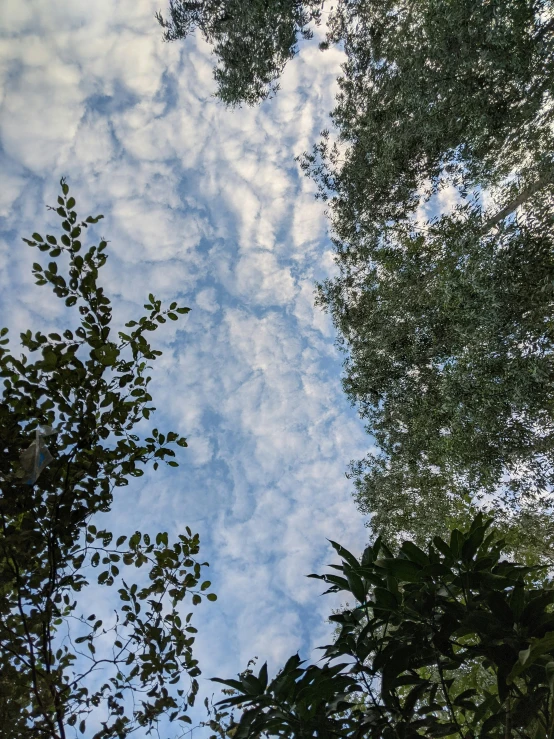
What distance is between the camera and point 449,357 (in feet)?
38.6

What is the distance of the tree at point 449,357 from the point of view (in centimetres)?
920

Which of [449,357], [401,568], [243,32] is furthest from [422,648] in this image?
[243,32]

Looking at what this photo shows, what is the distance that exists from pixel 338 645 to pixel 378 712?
0.39 meters

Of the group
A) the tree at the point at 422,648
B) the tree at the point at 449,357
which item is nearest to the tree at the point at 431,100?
the tree at the point at 449,357

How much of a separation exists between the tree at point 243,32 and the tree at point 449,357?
6.00 m

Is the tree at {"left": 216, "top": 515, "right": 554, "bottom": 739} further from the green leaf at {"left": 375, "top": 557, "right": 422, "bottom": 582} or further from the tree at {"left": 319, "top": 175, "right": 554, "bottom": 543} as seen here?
the tree at {"left": 319, "top": 175, "right": 554, "bottom": 543}

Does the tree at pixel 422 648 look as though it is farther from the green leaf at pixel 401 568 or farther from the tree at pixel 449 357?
the tree at pixel 449 357

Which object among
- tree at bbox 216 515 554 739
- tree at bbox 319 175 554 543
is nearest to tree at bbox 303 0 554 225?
tree at bbox 319 175 554 543

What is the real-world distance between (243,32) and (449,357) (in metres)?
10.9

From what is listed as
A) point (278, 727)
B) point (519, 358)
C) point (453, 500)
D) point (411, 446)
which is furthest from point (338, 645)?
point (453, 500)

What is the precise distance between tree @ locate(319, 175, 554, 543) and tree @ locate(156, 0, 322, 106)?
6.00 m

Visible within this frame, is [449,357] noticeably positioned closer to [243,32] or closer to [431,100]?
[431,100]

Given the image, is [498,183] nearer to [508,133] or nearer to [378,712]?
[508,133]

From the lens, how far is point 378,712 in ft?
8.02
